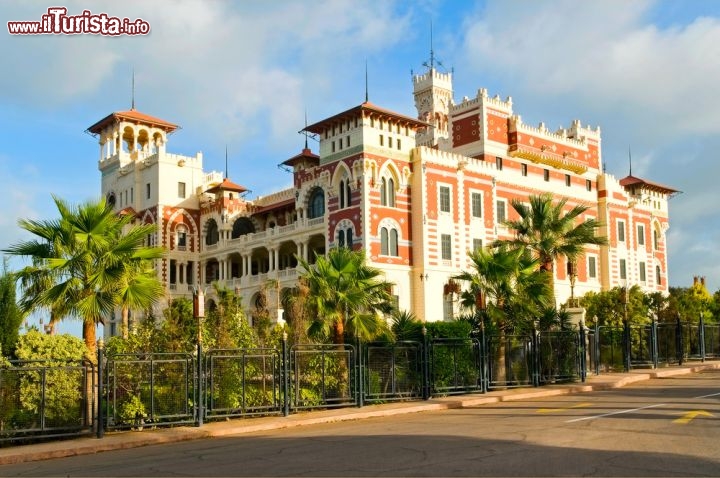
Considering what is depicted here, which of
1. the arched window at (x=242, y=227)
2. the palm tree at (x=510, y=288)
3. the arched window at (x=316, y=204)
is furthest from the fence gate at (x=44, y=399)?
the arched window at (x=242, y=227)

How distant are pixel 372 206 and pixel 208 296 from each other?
18.3 meters

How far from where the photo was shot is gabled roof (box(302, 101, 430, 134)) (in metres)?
49.8

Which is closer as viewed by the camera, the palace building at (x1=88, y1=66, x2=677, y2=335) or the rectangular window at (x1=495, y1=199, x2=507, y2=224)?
the palace building at (x1=88, y1=66, x2=677, y2=335)

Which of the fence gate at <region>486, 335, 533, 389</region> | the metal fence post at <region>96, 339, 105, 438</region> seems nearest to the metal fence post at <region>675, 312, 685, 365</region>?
the fence gate at <region>486, 335, 533, 389</region>

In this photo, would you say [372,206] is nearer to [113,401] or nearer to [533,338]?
[533,338]

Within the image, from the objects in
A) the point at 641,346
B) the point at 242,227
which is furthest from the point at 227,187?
the point at 641,346

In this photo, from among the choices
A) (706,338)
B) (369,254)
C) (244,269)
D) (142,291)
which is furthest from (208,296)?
(142,291)

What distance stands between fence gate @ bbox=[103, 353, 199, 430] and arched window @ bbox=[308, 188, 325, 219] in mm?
35343

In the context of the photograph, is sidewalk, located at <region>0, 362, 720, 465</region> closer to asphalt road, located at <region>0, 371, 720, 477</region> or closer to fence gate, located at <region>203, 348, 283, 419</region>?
fence gate, located at <region>203, 348, 283, 419</region>

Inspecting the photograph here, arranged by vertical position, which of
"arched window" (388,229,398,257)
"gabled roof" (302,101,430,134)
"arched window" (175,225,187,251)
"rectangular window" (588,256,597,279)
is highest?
"gabled roof" (302,101,430,134)

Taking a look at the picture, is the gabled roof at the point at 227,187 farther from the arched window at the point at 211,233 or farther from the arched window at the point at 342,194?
the arched window at the point at 342,194

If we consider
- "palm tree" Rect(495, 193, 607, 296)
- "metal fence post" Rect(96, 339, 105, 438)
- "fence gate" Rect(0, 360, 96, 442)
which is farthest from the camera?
"palm tree" Rect(495, 193, 607, 296)

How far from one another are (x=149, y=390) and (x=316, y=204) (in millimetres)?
37020

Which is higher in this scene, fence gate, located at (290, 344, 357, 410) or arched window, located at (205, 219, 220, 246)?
arched window, located at (205, 219, 220, 246)
